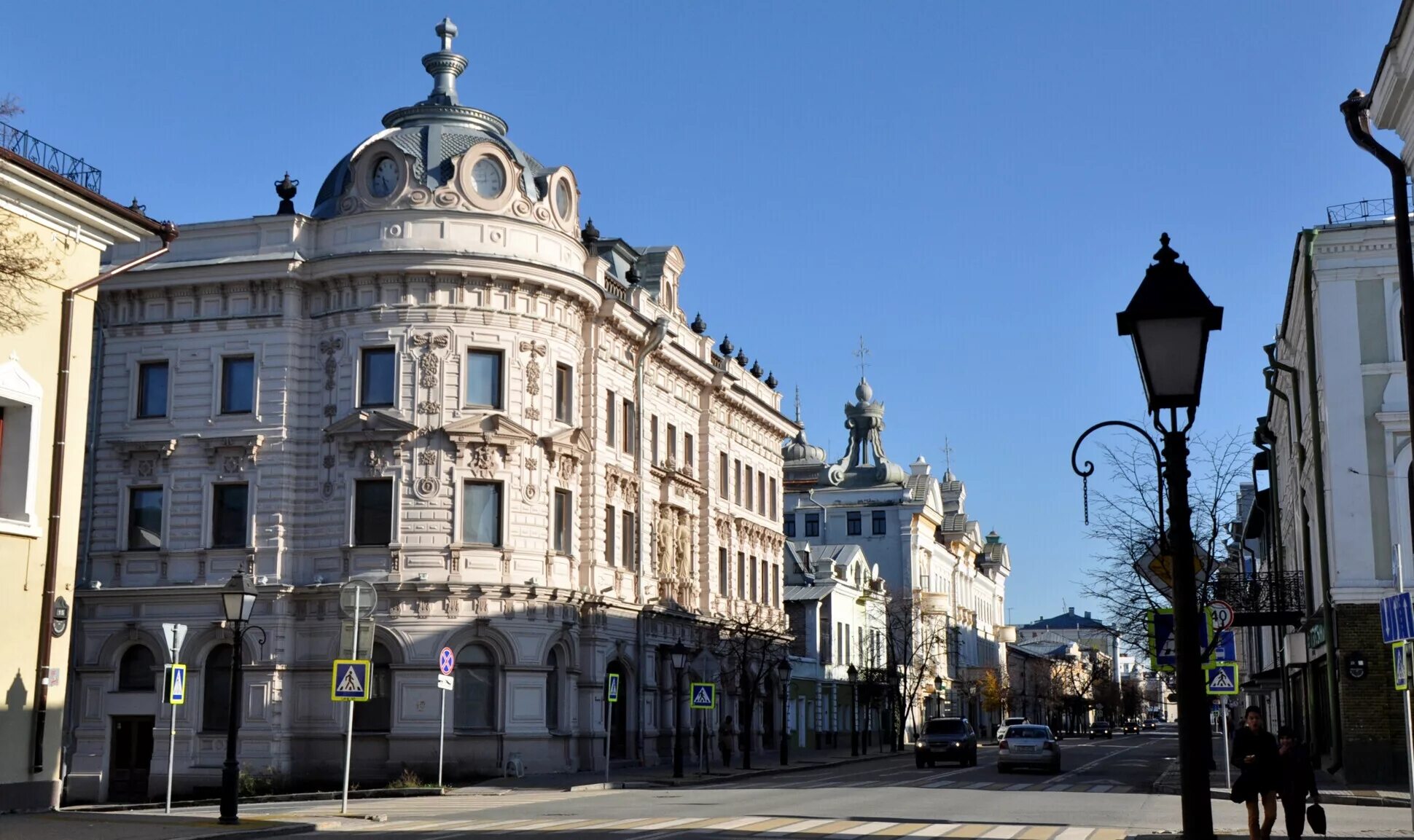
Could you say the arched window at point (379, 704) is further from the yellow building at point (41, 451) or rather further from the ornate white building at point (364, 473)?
the yellow building at point (41, 451)

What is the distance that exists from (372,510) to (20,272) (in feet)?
68.1

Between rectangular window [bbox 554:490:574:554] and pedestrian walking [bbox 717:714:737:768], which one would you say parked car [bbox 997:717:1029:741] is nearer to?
pedestrian walking [bbox 717:714:737:768]

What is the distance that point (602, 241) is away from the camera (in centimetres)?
4919

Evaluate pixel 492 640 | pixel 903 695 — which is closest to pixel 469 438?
pixel 492 640

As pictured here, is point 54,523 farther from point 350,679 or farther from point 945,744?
point 945,744

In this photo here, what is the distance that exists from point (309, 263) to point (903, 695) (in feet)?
148

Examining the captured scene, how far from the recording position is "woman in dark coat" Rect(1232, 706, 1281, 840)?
17.0 m

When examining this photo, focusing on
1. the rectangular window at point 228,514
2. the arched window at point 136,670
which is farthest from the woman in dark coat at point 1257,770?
the arched window at point 136,670

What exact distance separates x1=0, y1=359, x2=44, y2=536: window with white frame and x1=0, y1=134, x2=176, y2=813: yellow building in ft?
0.05

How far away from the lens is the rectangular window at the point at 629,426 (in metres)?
47.1

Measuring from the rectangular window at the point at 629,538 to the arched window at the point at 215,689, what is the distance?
12013mm

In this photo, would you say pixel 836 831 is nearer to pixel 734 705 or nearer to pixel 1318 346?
pixel 1318 346

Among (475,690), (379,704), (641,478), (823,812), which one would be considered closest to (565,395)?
(641,478)

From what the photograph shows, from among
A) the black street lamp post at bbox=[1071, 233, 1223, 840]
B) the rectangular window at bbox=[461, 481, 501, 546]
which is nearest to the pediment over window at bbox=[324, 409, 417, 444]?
the rectangular window at bbox=[461, 481, 501, 546]
